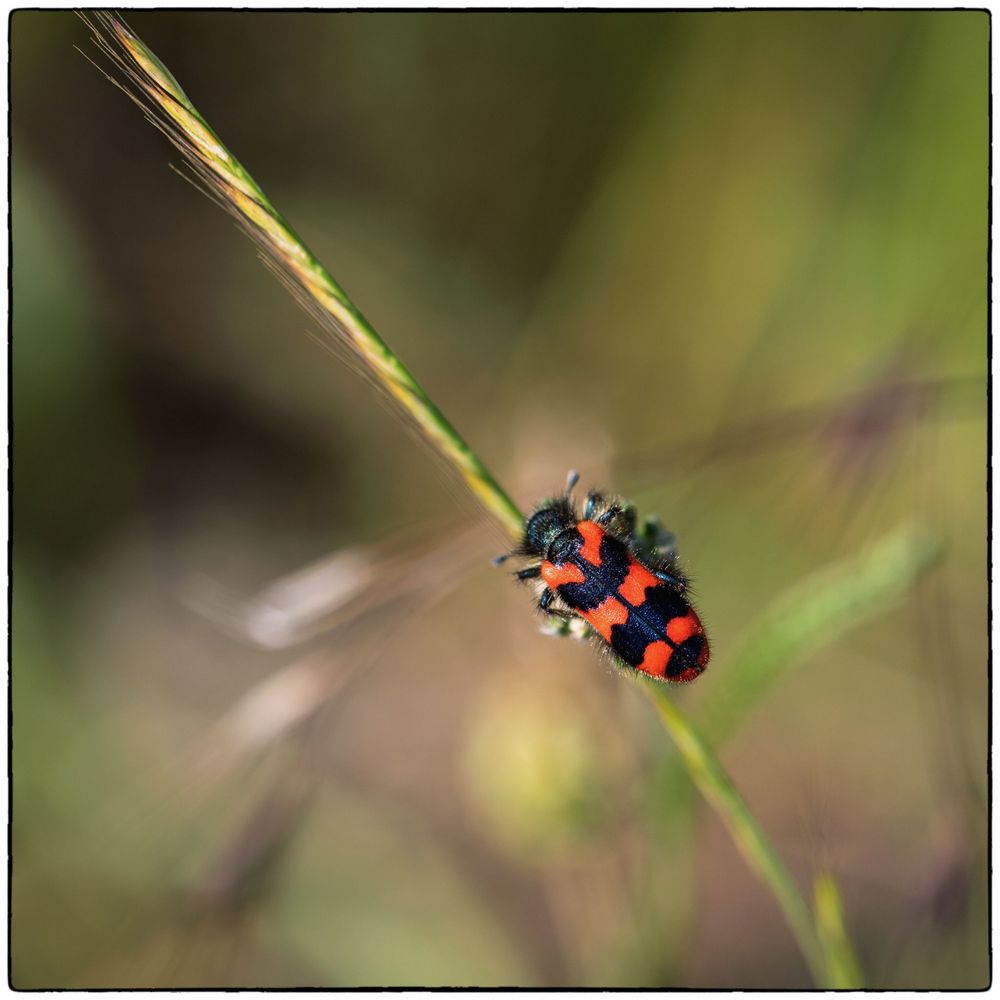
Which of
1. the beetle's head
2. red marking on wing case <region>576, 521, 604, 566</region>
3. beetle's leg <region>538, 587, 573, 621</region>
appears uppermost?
the beetle's head

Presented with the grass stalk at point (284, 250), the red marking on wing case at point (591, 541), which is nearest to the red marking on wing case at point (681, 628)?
the red marking on wing case at point (591, 541)

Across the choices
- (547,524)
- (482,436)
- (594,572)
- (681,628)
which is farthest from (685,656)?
(482,436)

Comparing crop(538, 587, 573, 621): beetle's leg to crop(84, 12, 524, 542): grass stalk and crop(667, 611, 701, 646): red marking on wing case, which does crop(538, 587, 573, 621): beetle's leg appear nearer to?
crop(667, 611, 701, 646): red marking on wing case

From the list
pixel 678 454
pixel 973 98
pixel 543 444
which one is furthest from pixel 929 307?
pixel 543 444

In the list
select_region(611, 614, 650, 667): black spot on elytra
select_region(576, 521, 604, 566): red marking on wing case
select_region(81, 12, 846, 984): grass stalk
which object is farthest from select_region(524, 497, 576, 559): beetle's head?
select_region(81, 12, 846, 984): grass stalk

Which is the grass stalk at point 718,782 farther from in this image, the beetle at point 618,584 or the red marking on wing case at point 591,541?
the red marking on wing case at point 591,541

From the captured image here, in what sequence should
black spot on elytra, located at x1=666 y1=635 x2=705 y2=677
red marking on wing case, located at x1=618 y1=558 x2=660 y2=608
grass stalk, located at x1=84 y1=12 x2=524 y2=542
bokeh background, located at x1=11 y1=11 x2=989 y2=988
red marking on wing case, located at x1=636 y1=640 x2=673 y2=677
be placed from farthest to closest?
bokeh background, located at x1=11 y1=11 x2=989 y2=988 < red marking on wing case, located at x1=618 y1=558 x2=660 y2=608 < black spot on elytra, located at x1=666 y1=635 x2=705 y2=677 < red marking on wing case, located at x1=636 y1=640 x2=673 y2=677 < grass stalk, located at x1=84 y1=12 x2=524 y2=542
